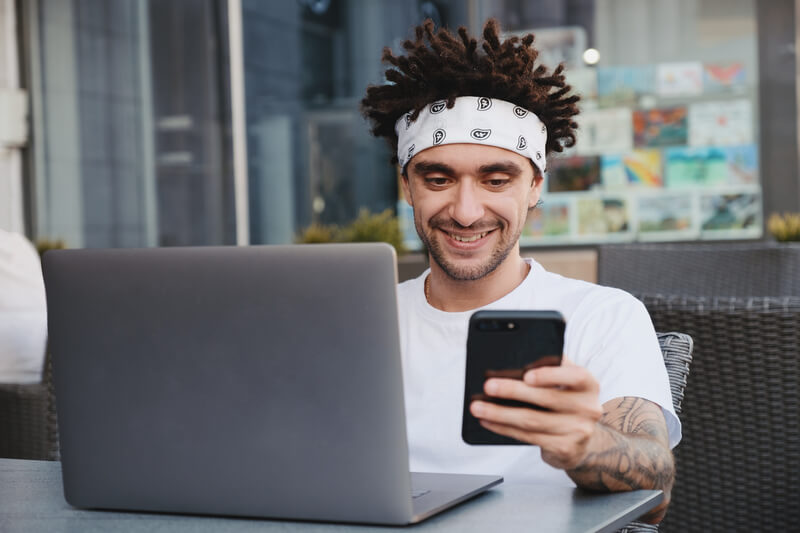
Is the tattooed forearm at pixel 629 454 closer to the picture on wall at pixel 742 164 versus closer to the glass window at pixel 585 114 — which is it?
the glass window at pixel 585 114

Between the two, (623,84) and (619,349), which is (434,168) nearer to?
(619,349)

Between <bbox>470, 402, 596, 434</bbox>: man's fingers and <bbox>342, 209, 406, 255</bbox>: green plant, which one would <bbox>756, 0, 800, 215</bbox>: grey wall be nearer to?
<bbox>342, 209, 406, 255</bbox>: green plant

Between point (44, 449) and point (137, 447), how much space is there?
7.04ft

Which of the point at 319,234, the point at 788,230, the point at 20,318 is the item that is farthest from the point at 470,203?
the point at 319,234

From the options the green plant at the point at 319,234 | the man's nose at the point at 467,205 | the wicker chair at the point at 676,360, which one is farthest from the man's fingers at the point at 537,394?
the green plant at the point at 319,234

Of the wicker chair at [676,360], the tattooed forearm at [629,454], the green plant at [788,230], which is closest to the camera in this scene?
the tattooed forearm at [629,454]

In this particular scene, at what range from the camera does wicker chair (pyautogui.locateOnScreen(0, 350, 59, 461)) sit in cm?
306

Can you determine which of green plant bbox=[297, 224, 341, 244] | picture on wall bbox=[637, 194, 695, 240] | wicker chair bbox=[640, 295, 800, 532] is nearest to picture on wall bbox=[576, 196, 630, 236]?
picture on wall bbox=[637, 194, 695, 240]

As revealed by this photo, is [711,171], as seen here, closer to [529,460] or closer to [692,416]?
[692,416]

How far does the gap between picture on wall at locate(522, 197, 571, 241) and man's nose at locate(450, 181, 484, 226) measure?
452cm

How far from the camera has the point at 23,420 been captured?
3086mm

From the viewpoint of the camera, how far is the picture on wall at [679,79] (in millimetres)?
5898

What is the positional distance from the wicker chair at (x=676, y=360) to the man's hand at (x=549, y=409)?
496 millimetres

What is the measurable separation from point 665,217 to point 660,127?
0.54 metres
